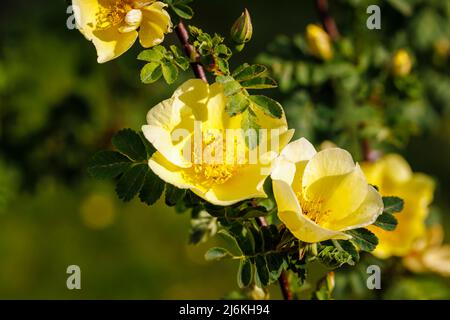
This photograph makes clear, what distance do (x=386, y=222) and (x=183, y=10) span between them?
0.55m

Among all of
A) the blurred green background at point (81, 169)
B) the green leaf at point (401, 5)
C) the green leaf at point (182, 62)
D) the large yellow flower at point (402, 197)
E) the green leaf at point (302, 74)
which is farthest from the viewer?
the blurred green background at point (81, 169)

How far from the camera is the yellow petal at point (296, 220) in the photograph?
3.99 feet

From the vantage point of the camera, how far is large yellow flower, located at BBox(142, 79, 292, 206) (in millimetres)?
1285

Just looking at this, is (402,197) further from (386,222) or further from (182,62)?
(182,62)

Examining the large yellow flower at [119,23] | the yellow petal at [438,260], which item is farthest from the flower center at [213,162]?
the yellow petal at [438,260]

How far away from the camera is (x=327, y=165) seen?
1.35 meters

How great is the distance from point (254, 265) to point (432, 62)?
4.63ft

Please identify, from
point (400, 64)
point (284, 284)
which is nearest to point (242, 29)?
point (284, 284)

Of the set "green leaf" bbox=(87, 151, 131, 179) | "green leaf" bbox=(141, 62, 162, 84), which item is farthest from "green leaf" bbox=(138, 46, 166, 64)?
"green leaf" bbox=(87, 151, 131, 179)

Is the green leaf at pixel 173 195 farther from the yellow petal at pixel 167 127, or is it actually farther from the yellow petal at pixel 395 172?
the yellow petal at pixel 395 172

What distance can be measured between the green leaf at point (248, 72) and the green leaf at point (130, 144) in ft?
0.76

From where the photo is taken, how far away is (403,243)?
6.54ft

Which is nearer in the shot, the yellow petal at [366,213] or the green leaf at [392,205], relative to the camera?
the yellow petal at [366,213]

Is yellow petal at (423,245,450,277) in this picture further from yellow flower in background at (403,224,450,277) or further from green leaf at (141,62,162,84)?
green leaf at (141,62,162,84)
